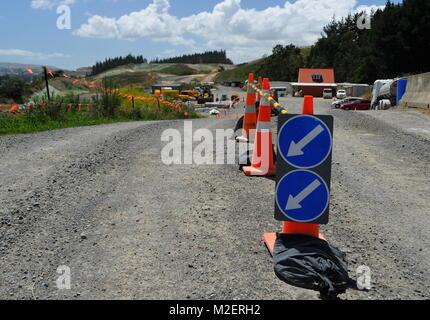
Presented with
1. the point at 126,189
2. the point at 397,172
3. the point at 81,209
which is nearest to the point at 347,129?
the point at 397,172

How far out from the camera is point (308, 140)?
11.8ft

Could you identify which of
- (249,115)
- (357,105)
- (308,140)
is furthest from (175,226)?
(357,105)

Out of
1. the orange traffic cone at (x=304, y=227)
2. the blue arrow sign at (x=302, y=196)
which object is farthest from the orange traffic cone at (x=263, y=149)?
the blue arrow sign at (x=302, y=196)

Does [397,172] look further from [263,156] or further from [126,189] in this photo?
[126,189]

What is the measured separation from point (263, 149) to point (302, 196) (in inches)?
113

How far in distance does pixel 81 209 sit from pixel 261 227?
89.6 inches

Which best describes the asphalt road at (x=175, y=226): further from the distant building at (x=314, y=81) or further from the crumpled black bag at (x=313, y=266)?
the distant building at (x=314, y=81)

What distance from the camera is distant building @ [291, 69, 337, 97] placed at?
71.6 m

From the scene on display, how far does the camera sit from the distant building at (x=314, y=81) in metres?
71.6

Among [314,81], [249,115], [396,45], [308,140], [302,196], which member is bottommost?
[314,81]

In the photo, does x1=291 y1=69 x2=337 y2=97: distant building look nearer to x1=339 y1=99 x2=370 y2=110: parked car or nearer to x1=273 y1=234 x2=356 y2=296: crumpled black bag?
x1=339 y1=99 x2=370 y2=110: parked car

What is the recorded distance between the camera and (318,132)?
3.59m

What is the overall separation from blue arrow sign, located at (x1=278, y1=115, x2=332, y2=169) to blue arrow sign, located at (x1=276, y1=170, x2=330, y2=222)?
0.42ft

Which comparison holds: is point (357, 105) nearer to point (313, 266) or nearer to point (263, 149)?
point (263, 149)
